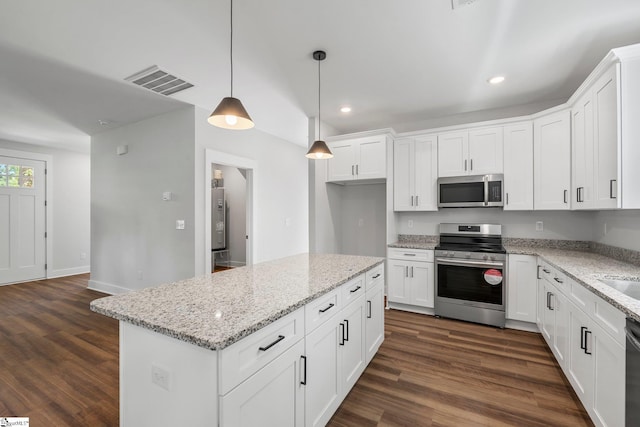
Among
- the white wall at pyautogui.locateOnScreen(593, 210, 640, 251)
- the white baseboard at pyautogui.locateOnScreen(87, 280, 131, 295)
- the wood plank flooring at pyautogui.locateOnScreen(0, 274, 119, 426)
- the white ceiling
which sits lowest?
the wood plank flooring at pyautogui.locateOnScreen(0, 274, 119, 426)

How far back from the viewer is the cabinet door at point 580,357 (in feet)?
5.74

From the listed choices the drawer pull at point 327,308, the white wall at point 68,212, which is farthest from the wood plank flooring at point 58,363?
the white wall at point 68,212

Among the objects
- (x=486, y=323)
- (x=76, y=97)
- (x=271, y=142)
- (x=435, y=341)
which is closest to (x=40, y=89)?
(x=76, y=97)

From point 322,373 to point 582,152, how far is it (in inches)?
117

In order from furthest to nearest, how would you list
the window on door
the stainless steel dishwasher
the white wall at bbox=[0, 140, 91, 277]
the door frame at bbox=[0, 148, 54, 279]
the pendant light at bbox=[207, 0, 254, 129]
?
1. the white wall at bbox=[0, 140, 91, 277]
2. the door frame at bbox=[0, 148, 54, 279]
3. the window on door
4. the pendant light at bbox=[207, 0, 254, 129]
5. the stainless steel dishwasher

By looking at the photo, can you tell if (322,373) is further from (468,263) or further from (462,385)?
(468,263)

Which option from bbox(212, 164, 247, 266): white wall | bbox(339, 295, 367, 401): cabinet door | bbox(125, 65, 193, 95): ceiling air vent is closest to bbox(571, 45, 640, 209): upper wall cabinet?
bbox(339, 295, 367, 401): cabinet door

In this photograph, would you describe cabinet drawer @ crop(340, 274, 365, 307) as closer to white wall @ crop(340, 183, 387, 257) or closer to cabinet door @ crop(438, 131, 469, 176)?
cabinet door @ crop(438, 131, 469, 176)

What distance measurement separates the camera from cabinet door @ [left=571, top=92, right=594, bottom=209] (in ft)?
8.00

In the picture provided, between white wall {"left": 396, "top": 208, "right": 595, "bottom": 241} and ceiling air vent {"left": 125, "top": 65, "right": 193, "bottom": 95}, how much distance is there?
326 centimetres

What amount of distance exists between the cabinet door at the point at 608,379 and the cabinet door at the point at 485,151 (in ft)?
7.33

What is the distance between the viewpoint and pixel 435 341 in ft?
9.50

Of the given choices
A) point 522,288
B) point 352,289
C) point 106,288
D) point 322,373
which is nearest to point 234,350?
point 322,373

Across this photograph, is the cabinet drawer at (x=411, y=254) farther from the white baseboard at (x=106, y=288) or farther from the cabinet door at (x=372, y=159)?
the white baseboard at (x=106, y=288)
